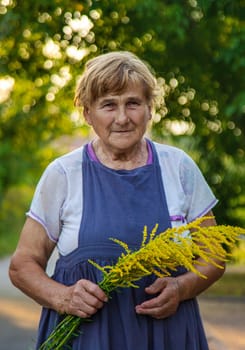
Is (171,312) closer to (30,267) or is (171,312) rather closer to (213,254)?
(213,254)

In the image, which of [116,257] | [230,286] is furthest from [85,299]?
[230,286]

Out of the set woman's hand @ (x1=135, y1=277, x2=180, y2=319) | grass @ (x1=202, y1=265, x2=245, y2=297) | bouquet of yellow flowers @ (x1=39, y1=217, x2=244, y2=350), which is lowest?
grass @ (x1=202, y1=265, x2=245, y2=297)

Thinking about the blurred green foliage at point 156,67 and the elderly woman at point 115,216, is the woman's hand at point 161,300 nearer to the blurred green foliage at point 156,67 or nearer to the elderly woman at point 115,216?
the elderly woman at point 115,216

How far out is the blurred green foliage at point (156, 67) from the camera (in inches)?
324

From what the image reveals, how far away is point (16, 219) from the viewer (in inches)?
845

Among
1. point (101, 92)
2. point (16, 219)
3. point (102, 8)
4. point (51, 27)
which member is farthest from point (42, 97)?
point (16, 219)

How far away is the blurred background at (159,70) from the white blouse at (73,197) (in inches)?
97.0

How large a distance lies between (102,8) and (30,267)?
4549mm

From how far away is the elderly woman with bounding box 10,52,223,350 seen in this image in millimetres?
3152

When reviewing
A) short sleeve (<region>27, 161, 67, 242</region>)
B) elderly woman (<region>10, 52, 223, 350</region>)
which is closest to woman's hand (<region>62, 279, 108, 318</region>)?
elderly woman (<region>10, 52, 223, 350</region>)

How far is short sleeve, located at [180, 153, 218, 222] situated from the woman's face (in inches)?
7.3

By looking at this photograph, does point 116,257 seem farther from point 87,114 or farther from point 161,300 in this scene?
point 87,114

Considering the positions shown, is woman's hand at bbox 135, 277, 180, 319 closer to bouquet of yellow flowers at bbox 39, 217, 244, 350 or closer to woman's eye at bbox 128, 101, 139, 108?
bouquet of yellow flowers at bbox 39, 217, 244, 350

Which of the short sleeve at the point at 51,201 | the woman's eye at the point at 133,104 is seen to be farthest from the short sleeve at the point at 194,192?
the short sleeve at the point at 51,201
